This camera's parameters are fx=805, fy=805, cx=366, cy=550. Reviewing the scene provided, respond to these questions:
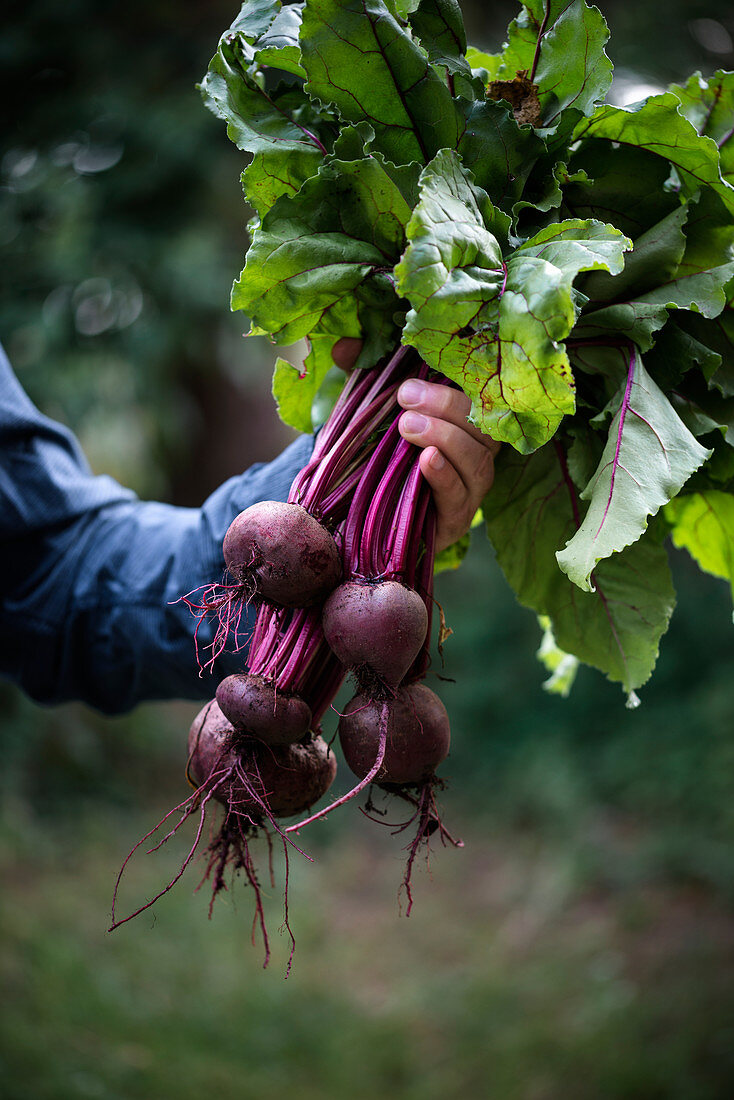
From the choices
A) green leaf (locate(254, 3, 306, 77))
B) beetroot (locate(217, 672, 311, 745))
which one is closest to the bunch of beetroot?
beetroot (locate(217, 672, 311, 745))

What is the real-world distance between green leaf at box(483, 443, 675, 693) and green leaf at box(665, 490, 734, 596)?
0.41 feet

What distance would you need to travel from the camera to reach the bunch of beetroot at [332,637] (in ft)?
3.66

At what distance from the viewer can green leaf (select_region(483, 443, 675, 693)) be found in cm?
137

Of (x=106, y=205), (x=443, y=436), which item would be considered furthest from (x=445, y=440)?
(x=106, y=205)

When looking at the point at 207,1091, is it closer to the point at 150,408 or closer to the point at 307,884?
the point at 307,884

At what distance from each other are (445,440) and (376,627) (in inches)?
12.0

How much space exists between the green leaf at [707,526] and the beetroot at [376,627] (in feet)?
1.92

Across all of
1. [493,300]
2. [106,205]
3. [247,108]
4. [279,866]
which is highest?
[247,108]

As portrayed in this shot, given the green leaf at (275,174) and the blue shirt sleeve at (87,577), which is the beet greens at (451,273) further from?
the blue shirt sleeve at (87,577)

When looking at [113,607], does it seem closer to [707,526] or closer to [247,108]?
[247,108]

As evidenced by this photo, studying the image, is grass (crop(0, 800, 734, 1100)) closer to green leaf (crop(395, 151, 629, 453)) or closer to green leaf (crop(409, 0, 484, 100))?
green leaf (crop(395, 151, 629, 453))

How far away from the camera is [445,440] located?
1.19m

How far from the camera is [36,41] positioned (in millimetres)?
4480

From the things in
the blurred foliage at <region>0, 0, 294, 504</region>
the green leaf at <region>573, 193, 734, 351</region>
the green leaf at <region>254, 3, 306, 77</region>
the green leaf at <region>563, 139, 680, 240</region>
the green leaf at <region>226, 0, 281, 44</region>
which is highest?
the green leaf at <region>226, 0, 281, 44</region>
